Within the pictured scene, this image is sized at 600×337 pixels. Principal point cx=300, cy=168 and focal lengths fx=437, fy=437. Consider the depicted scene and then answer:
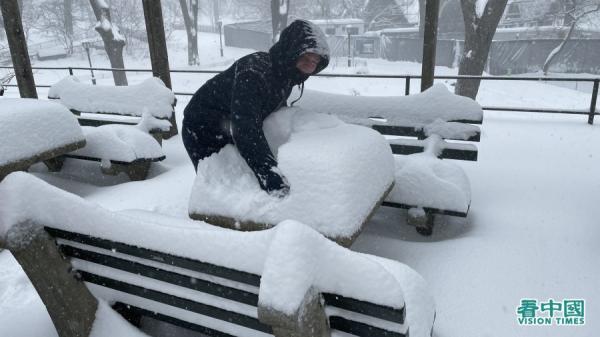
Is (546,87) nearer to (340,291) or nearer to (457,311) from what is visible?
(457,311)

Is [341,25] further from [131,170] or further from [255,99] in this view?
[255,99]

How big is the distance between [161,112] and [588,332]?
4.95m

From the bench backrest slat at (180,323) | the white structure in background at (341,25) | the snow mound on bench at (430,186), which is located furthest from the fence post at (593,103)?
the white structure in background at (341,25)

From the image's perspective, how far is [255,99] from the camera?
8.80 feet

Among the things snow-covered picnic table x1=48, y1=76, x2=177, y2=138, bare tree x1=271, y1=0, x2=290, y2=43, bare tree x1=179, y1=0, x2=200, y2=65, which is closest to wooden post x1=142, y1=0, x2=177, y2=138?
snow-covered picnic table x1=48, y1=76, x2=177, y2=138

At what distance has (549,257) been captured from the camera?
123 inches

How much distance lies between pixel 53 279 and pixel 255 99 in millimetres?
1438

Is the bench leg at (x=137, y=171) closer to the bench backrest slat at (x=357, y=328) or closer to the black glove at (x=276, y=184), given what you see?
the black glove at (x=276, y=184)

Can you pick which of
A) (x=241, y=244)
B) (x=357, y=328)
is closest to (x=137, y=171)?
(x=241, y=244)

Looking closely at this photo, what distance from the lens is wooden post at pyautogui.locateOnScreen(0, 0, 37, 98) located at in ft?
21.4

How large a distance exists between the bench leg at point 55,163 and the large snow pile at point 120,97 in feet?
2.98

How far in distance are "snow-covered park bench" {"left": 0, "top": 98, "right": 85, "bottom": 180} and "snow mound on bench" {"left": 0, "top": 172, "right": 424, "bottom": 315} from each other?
8.80 ft

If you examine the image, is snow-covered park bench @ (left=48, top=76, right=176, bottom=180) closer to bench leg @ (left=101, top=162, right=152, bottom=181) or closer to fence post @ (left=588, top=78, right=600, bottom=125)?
bench leg @ (left=101, top=162, right=152, bottom=181)


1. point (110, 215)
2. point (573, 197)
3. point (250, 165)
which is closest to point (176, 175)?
point (250, 165)
